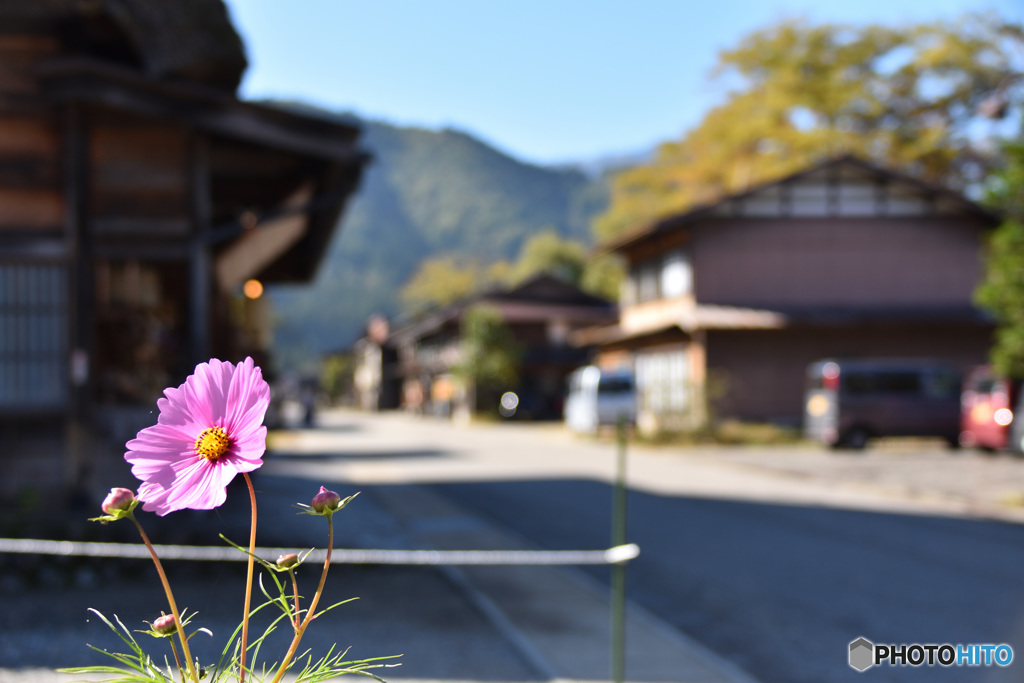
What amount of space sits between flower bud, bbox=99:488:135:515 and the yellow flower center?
0.07 metres

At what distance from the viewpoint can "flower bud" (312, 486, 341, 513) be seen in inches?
31.2

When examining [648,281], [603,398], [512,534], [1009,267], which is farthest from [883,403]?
[512,534]

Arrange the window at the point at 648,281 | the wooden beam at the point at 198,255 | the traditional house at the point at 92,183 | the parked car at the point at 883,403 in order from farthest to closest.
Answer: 1. the window at the point at 648,281
2. the parked car at the point at 883,403
3. the wooden beam at the point at 198,255
4. the traditional house at the point at 92,183

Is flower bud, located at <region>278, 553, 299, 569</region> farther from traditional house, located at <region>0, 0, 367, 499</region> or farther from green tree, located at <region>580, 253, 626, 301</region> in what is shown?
green tree, located at <region>580, 253, 626, 301</region>

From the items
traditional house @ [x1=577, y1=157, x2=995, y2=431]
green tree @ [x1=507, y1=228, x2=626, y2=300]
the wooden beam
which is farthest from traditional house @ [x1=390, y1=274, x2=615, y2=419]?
the wooden beam

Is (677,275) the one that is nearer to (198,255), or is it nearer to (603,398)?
(603,398)

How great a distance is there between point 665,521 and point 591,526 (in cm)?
100

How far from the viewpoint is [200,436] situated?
79cm

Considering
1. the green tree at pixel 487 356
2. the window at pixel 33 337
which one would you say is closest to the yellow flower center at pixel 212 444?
the window at pixel 33 337

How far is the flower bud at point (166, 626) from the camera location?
832mm

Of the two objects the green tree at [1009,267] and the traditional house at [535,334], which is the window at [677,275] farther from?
the traditional house at [535,334]

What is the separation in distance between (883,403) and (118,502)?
83.4 feet

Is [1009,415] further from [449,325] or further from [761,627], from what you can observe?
[449,325]

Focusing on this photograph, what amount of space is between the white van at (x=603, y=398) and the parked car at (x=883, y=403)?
26.3ft
